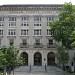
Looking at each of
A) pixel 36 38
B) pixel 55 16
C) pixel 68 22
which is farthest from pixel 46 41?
pixel 68 22

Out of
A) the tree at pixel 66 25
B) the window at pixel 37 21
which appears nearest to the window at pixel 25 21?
the window at pixel 37 21

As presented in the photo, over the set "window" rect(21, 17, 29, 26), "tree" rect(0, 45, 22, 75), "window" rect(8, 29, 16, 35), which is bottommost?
"tree" rect(0, 45, 22, 75)

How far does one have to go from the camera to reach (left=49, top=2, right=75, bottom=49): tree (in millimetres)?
52000

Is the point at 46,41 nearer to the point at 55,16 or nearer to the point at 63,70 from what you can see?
the point at 55,16

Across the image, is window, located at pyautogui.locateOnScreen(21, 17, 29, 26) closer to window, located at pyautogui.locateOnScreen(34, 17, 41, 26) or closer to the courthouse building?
the courthouse building

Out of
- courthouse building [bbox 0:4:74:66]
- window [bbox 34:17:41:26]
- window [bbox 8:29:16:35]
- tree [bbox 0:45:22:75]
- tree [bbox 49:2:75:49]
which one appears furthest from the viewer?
window [bbox 34:17:41:26]

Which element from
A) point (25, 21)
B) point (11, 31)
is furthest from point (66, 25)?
point (11, 31)

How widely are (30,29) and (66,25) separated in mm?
11583

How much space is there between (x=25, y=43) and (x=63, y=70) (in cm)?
1423

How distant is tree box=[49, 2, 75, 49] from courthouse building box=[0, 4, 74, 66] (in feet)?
25.5

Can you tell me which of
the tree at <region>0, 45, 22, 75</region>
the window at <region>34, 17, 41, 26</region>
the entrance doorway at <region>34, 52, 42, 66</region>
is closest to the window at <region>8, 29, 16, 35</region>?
the window at <region>34, 17, 41, 26</region>

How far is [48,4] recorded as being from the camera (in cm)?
6359

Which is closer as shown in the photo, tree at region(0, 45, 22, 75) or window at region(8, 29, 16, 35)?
tree at region(0, 45, 22, 75)

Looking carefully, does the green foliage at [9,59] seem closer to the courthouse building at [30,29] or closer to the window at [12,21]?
the courthouse building at [30,29]
